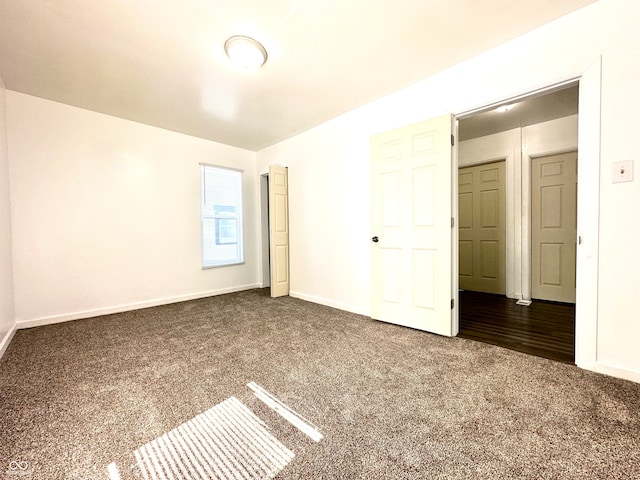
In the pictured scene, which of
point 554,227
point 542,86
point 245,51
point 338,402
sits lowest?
point 338,402

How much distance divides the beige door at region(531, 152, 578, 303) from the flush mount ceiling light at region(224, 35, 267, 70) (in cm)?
410

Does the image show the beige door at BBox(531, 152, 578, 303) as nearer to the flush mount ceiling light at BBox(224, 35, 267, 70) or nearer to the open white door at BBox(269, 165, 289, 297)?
the open white door at BBox(269, 165, 289, 297)

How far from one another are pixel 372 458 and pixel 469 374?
1.08m

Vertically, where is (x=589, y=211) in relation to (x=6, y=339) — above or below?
above

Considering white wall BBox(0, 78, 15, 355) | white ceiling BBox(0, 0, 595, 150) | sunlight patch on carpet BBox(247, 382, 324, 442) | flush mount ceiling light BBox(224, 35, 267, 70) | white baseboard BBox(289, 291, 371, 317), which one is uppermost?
white ceiling BBox(0, 0, 595, 150)

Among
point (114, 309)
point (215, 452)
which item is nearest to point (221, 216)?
point (114, 309)

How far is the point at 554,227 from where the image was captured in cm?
379

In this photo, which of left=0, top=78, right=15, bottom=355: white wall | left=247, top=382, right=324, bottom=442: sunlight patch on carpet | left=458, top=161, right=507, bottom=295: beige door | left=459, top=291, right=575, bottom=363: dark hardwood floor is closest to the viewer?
left=247, top=382, right=324, bottom=442: sunlight patch on carpet

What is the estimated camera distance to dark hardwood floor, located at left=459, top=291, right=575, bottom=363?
2260 mm

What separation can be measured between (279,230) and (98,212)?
243cm

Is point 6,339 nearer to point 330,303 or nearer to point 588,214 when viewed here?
point 330,303

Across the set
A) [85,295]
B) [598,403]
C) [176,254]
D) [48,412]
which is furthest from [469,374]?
[85,295]

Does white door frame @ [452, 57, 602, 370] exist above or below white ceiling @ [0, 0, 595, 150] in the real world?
below

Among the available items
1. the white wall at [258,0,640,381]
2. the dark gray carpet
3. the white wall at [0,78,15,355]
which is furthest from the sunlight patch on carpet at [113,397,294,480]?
the white wall at [0,78,15,355]
